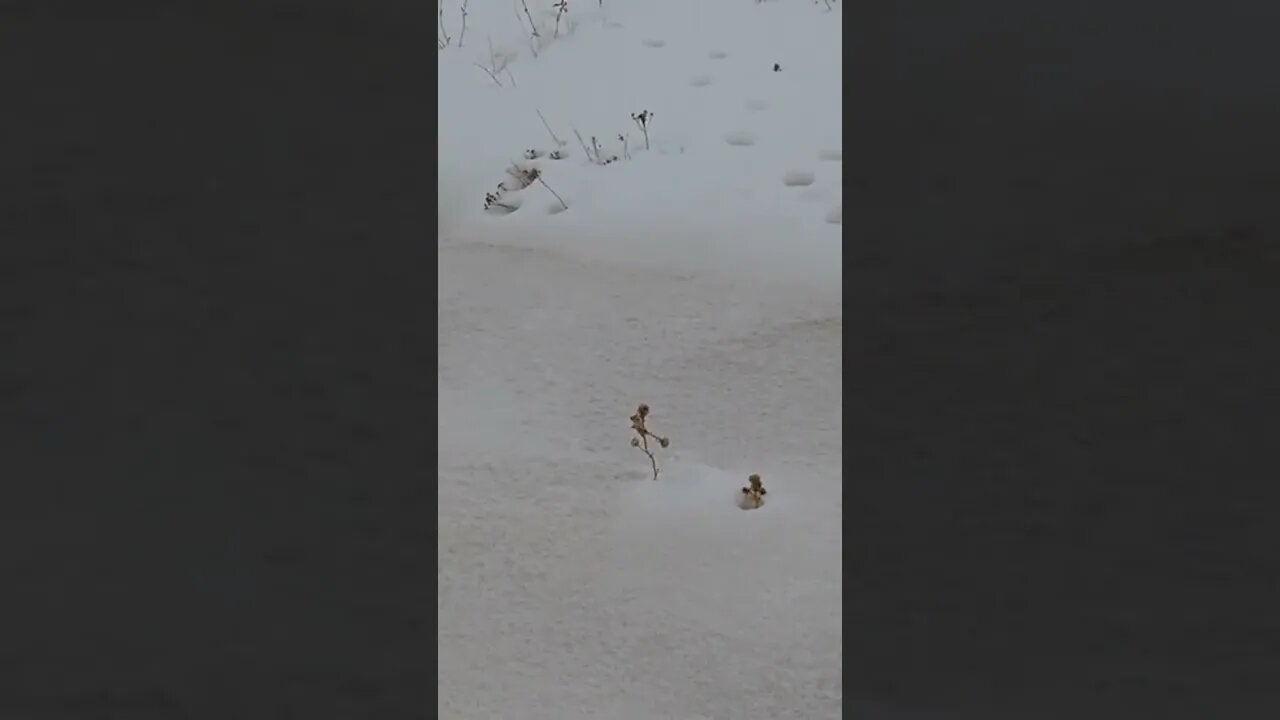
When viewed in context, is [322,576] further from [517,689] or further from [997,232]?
[997,232]

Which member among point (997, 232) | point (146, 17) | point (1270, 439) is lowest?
point (1270, 439)

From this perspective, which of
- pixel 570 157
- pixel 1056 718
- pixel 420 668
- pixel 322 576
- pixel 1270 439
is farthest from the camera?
pixel 570 157

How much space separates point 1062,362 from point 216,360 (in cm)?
145

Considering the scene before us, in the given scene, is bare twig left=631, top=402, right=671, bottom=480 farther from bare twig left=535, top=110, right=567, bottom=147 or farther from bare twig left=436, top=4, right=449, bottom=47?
bare twig left=436, top=4, right=449, bottom=47

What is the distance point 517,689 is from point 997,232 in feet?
4.70

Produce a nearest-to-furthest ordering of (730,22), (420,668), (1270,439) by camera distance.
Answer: (420,668)
(1270,439)
(730,22)

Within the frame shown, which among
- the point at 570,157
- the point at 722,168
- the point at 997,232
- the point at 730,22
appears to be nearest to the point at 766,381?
the point at 997,232

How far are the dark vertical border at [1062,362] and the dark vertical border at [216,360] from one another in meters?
0.75

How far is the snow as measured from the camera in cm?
223

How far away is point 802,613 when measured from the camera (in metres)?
2.28

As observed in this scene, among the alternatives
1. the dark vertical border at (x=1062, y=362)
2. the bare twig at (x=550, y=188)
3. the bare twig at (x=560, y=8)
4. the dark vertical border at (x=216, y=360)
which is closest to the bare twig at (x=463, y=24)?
the bare twig at (x=560, y=8)

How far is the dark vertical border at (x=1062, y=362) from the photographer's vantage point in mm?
2070

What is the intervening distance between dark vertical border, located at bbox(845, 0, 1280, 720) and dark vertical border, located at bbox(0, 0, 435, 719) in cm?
75

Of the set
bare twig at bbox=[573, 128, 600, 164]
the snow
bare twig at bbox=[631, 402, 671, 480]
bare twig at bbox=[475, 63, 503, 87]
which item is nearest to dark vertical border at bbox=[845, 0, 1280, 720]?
the snow
